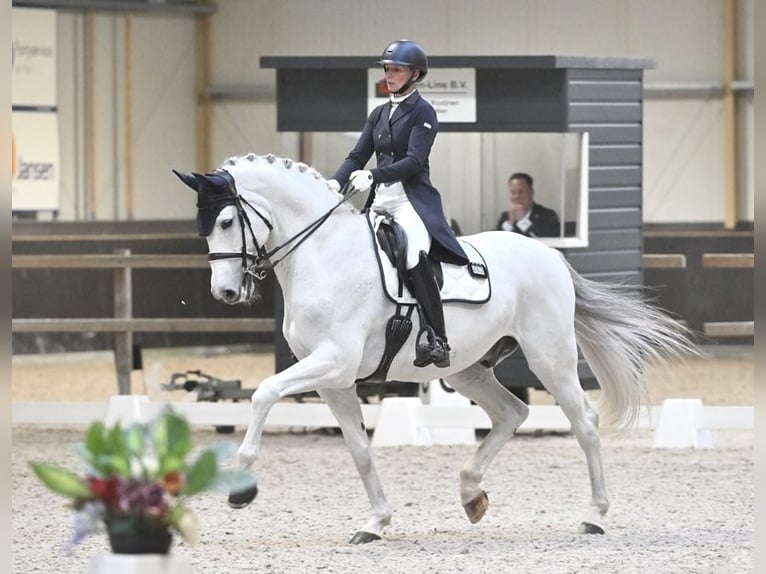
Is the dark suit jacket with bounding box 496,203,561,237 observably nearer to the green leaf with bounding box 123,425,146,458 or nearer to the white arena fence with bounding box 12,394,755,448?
the white arena fence with bounding box 12,394,755,448

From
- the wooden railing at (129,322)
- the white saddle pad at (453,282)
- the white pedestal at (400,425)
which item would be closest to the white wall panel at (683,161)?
the wooden railing at (129,322)

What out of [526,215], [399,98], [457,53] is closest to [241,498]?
[399,98]

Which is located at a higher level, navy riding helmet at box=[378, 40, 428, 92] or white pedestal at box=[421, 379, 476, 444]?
navy riding helmet at box=[378, 40, 428, 92]

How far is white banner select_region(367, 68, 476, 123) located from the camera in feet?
31.5

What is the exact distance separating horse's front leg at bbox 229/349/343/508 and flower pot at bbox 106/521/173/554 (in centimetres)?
236

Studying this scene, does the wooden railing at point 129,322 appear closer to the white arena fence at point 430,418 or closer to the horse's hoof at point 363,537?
the white arena fence at point 430,418

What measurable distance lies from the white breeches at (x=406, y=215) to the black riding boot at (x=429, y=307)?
0.04 meters

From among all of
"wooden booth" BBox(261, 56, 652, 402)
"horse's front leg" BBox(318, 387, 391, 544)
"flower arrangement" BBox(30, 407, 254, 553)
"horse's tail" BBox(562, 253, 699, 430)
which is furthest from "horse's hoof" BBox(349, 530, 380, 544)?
"wooden booth" BBox(261, 56, 652, 402)

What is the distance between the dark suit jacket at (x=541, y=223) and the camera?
9.84m

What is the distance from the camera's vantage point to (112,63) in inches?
664

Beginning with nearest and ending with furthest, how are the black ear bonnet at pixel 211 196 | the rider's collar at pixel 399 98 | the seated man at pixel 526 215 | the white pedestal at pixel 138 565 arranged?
1. the white pedestal at pixel 138 565
2. the black ear bonnet at pixel 211 196
3. the rider's collar at pixel 399 98
4. the seated man at pixel 526 215

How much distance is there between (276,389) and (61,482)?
2.67 meters

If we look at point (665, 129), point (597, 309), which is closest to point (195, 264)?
point (597, 309)

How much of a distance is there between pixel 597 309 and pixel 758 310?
13.3 feet
